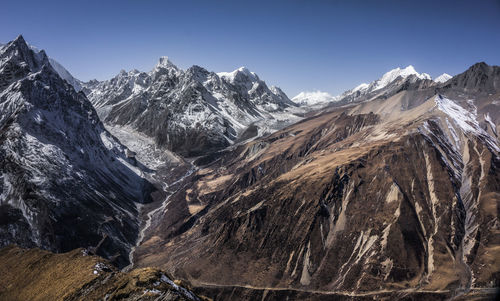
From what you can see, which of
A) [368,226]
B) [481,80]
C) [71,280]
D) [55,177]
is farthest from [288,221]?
[481,80]

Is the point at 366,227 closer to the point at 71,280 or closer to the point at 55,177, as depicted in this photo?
the point at 71,280

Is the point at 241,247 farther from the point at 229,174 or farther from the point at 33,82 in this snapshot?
the point at 33,82

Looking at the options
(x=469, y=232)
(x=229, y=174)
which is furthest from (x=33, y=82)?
(x=469, y=232)

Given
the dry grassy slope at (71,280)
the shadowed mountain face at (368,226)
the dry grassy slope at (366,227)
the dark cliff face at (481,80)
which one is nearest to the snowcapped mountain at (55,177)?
the shadowed mountain face at (368,226)

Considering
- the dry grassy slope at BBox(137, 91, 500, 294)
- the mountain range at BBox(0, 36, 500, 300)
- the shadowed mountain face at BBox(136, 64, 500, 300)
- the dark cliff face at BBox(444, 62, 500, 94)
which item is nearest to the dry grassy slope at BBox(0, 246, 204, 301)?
the mountain range at BBox(0, 36, 500, 300)

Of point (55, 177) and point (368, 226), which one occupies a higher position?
point (368, 226)

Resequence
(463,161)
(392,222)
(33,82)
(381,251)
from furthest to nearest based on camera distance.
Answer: (33,82), (463,161), (392,222), (381,251)

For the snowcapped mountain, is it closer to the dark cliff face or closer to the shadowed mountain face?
the shadowed mountain face
